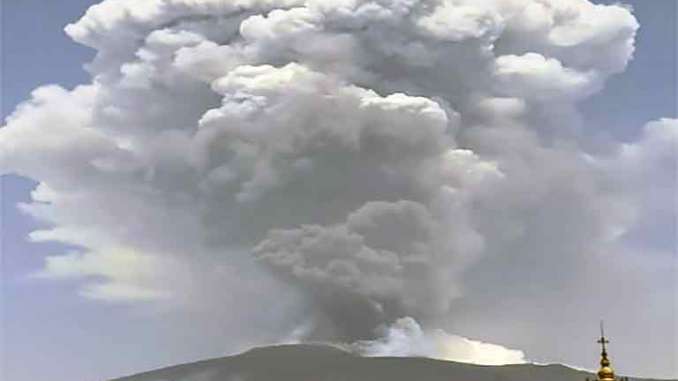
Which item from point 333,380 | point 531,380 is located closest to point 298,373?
point 333,380

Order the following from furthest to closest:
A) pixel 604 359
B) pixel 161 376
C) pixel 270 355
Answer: pixel 270 355
pixel 161 376
pixel 604 359

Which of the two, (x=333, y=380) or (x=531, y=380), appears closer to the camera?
(x=333, y=380)

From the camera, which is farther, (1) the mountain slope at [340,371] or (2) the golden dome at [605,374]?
(1) the mountain slope at [340,371]

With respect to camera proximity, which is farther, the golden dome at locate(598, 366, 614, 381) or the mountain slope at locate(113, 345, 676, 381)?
the mountain slope at locate(113, 345, 676, 381)

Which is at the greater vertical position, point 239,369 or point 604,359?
point 239,369

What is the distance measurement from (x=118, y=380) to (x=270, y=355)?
79.1 feet

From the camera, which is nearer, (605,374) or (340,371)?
(605,374)

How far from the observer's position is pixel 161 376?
148 metres

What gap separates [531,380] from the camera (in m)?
159

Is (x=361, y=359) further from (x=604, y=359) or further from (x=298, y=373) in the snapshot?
(x=604, y=359)

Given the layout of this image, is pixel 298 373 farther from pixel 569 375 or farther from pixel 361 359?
pixel 569 375

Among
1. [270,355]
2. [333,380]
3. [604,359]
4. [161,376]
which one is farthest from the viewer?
[270,355]

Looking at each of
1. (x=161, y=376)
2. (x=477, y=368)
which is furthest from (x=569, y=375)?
(x=161, y=376)

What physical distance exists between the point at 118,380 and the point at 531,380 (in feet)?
215
